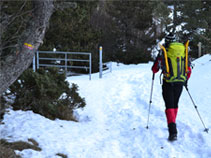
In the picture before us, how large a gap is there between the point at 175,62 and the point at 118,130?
1983 mm

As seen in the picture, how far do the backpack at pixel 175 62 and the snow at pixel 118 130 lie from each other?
3.64ft

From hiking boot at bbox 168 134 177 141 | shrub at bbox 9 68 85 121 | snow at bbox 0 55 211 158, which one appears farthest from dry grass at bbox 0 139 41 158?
hiking boot at bbox 168 134 177 141

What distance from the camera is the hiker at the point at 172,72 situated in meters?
5.38

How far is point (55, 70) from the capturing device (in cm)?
798

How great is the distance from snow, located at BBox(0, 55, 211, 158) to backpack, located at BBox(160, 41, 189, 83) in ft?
3.64

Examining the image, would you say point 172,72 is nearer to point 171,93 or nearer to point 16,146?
point 171,93

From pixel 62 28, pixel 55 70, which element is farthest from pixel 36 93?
pixel 62 28

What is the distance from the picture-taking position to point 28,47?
165 inches

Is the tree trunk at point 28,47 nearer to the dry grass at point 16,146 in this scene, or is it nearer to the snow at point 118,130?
the dry grass at point 16,146

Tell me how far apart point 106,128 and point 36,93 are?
1.71m

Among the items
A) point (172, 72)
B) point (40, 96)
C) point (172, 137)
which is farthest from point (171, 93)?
point (40, 96)

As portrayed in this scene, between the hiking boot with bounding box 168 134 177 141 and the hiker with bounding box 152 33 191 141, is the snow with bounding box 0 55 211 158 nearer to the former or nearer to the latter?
the hiking boot with bounding box 168 134 177 141

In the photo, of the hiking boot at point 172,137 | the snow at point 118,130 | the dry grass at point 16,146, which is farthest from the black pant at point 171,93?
the dry grass at point 16,146

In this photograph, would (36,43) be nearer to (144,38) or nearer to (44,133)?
(44,133)
